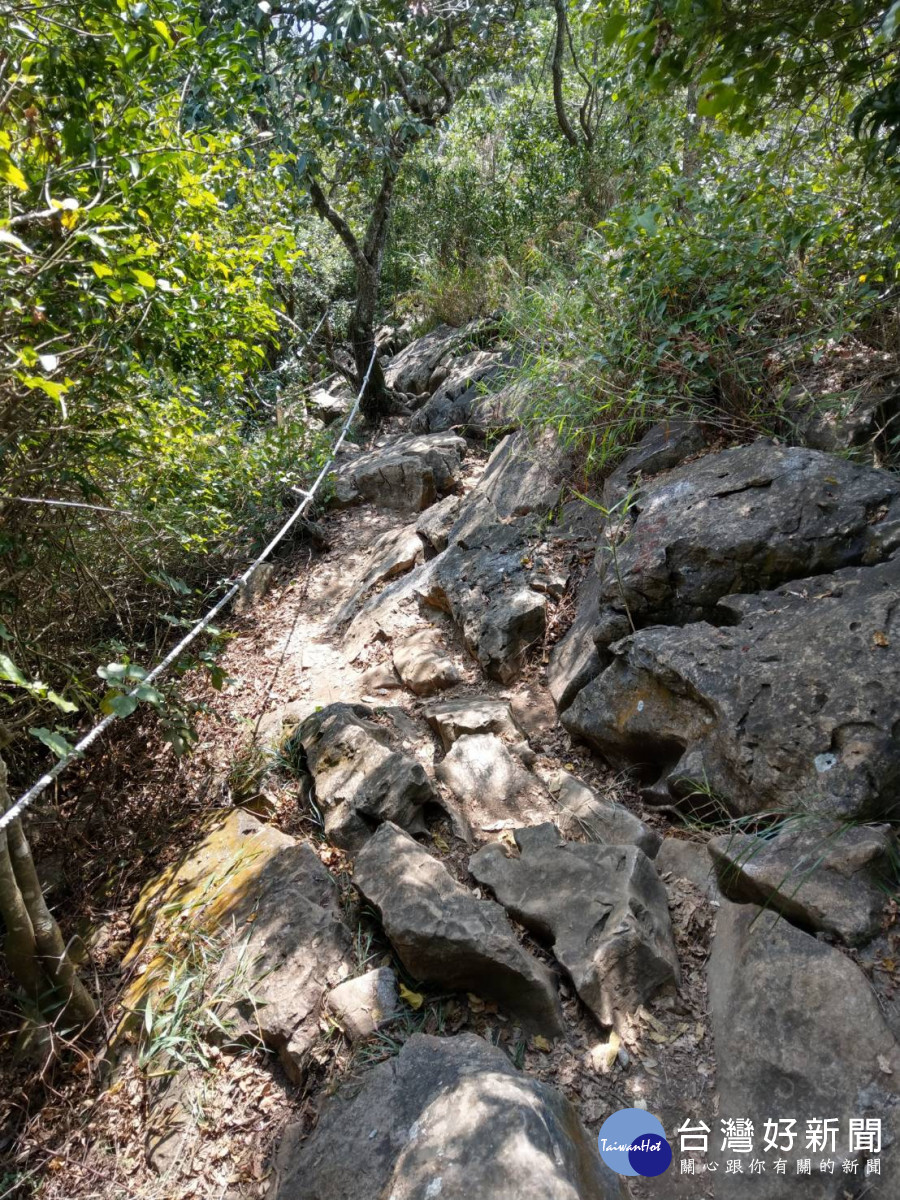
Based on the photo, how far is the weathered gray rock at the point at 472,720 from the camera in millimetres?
3225

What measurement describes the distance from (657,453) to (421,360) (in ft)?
20.3

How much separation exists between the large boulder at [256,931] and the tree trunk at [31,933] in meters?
0.19

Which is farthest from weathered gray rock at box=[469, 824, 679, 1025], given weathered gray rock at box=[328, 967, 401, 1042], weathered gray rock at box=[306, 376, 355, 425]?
weathered gray rock at box=[306, 376, 355, 425]

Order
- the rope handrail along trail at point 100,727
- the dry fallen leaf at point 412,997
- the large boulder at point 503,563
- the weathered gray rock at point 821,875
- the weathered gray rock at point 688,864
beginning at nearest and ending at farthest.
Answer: the rope handrail along trail at point 100,727
the weathered gray rock at point 821,875
the dry fallen leaf at point 412,997
the weathered gray rock at point 688,864
the large boulder at point 503,563

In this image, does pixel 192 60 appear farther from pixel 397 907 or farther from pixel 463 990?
pixel 463 990

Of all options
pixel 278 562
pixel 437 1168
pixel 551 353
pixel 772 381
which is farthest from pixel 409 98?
pixel 437 1168

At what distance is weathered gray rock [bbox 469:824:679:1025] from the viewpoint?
80.8 inches

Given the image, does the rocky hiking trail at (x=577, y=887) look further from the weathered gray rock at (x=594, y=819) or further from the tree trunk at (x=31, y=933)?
the tree trunk at (x=31, y=933)

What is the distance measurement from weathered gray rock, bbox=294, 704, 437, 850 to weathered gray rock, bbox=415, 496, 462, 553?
232 centimetres

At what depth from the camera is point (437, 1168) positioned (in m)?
1.48

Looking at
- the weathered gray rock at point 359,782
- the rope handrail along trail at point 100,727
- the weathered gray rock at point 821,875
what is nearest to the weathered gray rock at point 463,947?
the weathered gray rock at point 359,782

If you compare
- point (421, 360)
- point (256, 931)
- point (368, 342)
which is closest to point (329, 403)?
point (421, 360)

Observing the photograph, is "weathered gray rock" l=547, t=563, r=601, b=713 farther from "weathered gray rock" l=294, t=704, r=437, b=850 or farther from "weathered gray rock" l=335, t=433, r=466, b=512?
"weathered gray rock" l=335, t=433, r=466, b=512

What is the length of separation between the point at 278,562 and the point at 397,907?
4425mm
